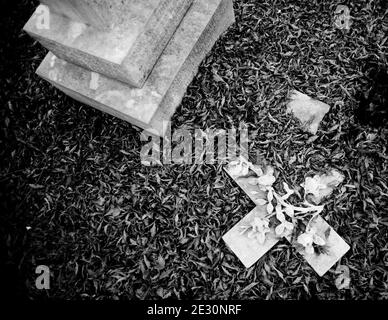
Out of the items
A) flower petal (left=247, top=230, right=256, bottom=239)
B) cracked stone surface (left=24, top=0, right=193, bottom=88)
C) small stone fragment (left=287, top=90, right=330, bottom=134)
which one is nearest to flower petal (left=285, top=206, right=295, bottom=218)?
flower petal (left=247, top=230, right=256, bottom=239)

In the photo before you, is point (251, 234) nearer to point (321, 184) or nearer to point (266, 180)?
point (266, 180)

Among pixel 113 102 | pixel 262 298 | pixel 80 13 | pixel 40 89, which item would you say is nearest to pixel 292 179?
pixel 262 298

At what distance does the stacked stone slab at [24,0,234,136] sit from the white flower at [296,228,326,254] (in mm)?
1694

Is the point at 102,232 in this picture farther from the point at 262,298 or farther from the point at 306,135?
the point at 306,135

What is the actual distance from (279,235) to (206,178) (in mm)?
897

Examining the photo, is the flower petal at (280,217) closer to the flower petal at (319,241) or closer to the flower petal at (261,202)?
the flower petal at (261,202)

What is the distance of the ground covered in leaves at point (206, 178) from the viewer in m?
2.91

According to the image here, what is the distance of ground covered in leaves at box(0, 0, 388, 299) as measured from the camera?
291 centimetres

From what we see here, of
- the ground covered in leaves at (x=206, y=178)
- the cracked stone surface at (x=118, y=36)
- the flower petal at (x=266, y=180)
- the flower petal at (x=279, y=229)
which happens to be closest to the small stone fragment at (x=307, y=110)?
the ground covered in leaves at (x=206, y=178)

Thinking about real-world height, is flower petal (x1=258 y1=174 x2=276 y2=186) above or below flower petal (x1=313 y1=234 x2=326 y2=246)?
above

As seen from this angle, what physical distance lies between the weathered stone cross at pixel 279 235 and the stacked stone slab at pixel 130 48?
4.05ft

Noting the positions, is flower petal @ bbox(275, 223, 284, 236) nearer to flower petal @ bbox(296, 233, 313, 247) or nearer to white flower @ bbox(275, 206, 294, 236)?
white flower @ bbox(275, 206, 294, 236)

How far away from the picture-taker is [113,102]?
2.94 metres

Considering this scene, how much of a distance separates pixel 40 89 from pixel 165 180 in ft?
6.64
